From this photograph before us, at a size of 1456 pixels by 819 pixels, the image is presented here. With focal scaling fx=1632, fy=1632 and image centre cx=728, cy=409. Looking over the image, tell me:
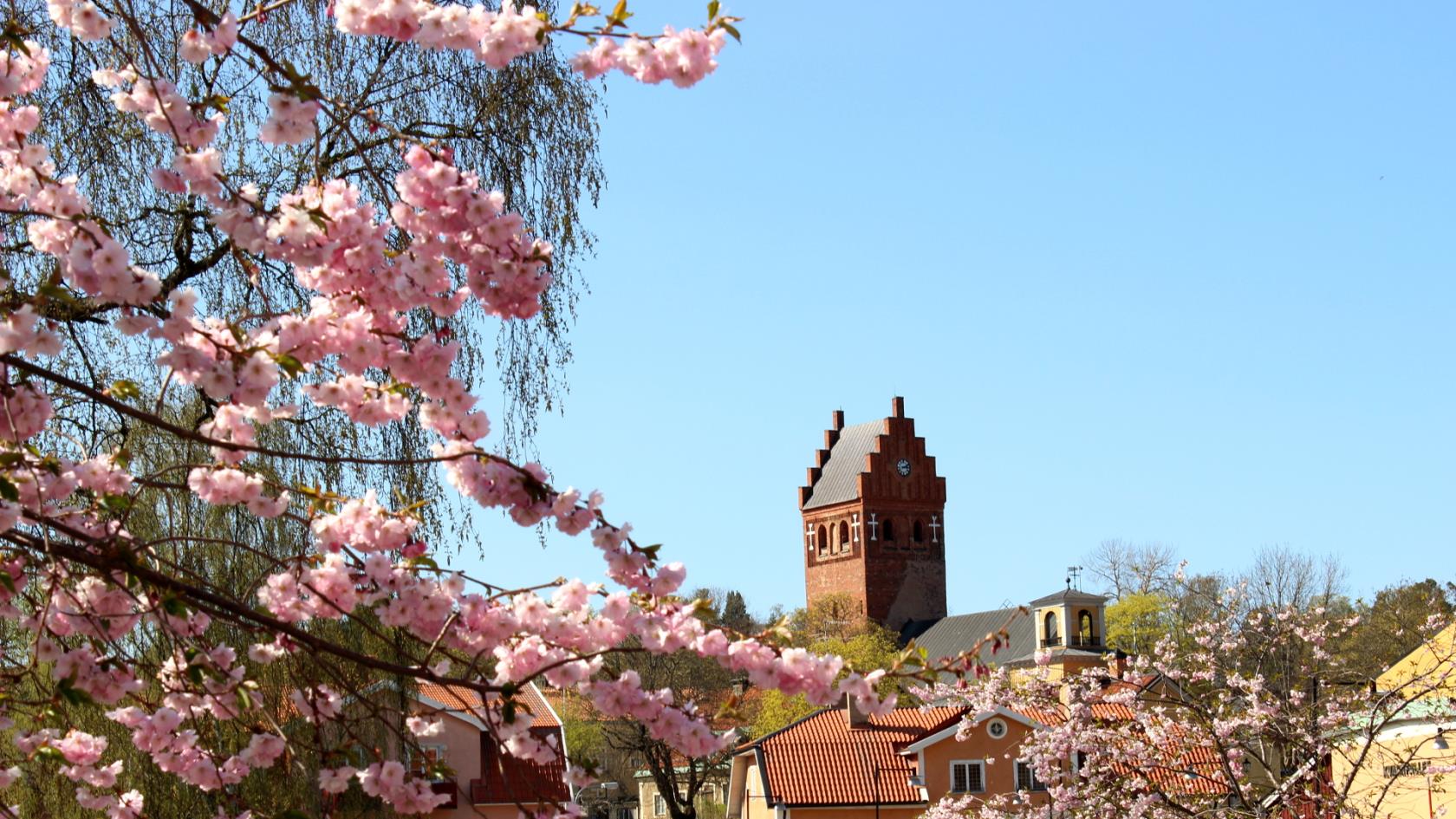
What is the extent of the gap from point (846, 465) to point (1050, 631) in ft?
78.0

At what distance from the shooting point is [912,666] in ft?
14.3

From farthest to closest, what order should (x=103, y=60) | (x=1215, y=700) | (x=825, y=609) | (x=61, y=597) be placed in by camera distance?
(x=825, y=609)
(x=1215, y=700)
(x=103, y=60)
(x=61, y=597)

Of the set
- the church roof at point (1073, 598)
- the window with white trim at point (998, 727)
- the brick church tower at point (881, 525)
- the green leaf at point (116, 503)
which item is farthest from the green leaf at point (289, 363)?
the brick church tower at point (881, 525)

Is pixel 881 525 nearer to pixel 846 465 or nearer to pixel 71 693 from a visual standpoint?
pixel 846 465

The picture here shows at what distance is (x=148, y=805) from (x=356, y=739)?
522 cm

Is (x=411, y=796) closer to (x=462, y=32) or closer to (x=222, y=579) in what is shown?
(x=462, y=32)

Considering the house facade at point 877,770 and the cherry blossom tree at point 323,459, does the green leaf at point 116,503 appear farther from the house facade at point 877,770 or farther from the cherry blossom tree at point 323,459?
the house facade at point 877,770

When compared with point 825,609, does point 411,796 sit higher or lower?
lower

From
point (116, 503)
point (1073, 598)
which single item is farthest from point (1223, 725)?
point (1073, 598)

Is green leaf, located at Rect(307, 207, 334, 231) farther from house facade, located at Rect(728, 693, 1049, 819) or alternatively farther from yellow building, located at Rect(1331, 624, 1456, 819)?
house facade, located at Rect(728, 693, 1049, 819)

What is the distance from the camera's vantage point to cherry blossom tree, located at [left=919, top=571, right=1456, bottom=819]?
44.0 ft

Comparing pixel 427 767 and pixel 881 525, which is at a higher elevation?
pixel 881 525

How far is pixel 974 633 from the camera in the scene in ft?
238

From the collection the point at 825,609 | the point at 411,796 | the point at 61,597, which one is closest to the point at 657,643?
the point at 411,796
